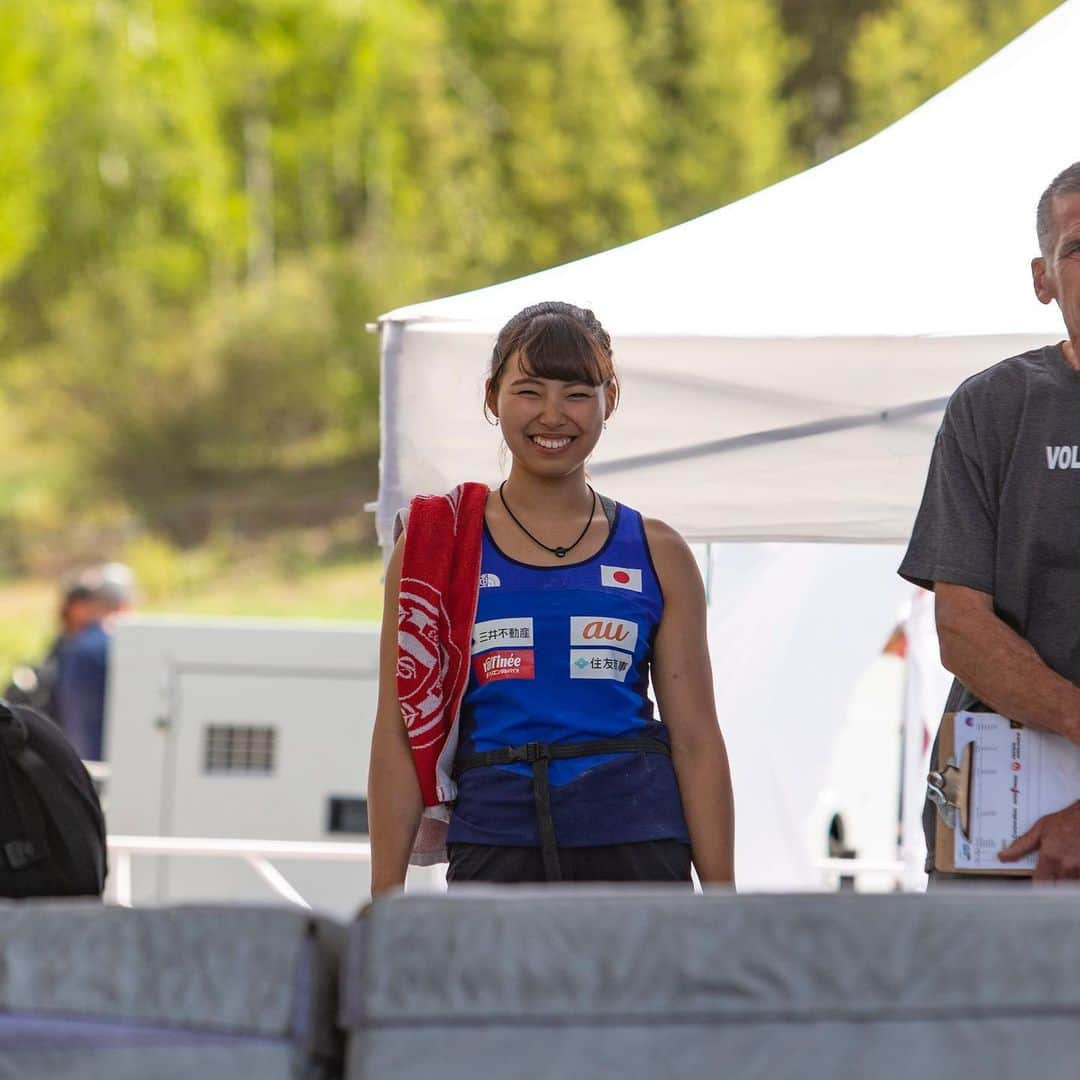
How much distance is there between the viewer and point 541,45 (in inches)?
1144

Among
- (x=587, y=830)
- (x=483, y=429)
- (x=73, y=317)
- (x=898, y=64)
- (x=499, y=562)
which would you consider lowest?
(x=587, y=830)

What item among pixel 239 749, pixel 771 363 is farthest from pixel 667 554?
pixel 239 749

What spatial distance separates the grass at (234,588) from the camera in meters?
23.4

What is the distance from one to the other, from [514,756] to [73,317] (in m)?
24.4

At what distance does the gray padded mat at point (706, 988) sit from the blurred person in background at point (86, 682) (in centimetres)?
639

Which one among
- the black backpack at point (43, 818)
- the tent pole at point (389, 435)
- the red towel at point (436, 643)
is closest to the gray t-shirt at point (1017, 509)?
the red towel at point (436, 643)

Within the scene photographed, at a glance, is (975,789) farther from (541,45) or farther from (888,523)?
(541,45)

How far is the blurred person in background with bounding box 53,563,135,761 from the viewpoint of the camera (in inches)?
299

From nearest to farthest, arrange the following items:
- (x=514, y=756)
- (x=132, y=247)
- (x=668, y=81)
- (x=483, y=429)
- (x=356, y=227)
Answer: (x=514, y=756), (x=483, y=429), (x=132, y=247), (x=356, y=227), (x=668, y=81)

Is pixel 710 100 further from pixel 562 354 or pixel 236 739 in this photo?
pixel 562 354

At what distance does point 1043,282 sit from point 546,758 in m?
0.92

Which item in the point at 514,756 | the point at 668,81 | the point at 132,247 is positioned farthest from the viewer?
the point at 668,81

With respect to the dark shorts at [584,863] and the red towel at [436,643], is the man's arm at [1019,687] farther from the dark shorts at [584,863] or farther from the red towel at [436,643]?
the red towel at [436,643]

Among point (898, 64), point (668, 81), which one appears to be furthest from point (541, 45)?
point (898, 64)
